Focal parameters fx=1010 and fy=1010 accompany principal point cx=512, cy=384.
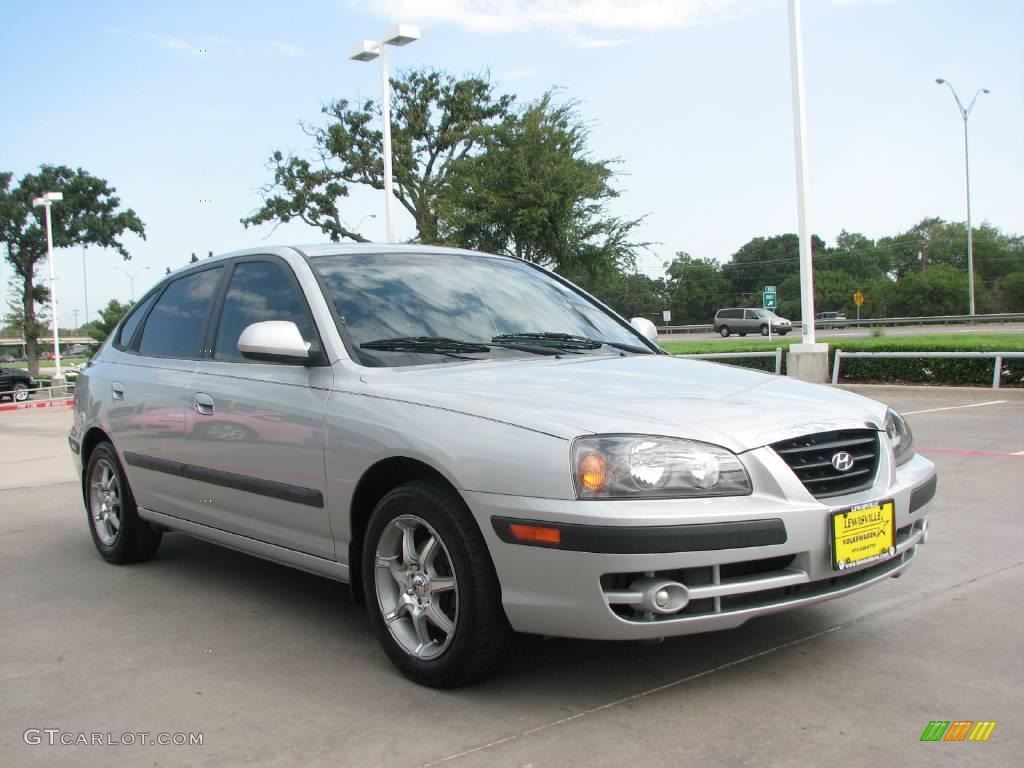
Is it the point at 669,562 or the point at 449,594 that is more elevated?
the point at 669,562

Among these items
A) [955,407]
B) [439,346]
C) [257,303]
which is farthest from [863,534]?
[955,407]

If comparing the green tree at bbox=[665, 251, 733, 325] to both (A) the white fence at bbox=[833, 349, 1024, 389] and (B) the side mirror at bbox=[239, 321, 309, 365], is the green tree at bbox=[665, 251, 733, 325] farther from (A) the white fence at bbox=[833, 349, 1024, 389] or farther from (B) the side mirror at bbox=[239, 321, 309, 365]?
(B) the side mirror at bbox=[239, 321, 309, 365]

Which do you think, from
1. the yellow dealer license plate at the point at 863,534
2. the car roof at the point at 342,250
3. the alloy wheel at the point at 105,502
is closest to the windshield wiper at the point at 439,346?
the car roof at the point at 342,250

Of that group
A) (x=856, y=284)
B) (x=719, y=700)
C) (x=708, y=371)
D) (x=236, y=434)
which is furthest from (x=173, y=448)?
(x=856, y=284)

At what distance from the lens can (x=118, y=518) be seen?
5.66 meters

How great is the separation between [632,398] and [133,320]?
359 centimetres

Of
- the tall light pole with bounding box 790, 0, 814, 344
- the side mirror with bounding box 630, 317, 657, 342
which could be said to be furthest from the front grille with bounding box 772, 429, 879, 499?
the tall light pole with bounding box 790, 0, 814, 344

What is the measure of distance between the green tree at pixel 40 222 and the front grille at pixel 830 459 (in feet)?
176

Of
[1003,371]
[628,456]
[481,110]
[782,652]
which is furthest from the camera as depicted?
[481,110]

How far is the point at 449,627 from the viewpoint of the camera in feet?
11.3

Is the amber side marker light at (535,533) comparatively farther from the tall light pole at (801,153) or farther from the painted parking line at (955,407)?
the tall light pole at (801,153)

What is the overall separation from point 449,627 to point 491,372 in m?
0.98

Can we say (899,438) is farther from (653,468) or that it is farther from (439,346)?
(439,346)

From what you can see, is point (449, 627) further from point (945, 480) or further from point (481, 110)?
point (481, 110)
